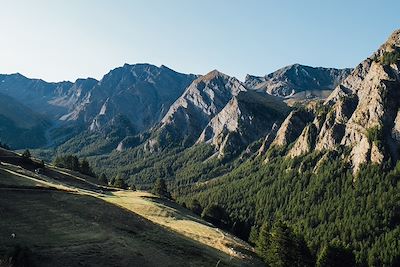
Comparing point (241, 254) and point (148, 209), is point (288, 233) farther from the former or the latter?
point (148, 209)

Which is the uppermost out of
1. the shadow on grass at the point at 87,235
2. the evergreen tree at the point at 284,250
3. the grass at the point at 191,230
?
the evergreen tree at the point at 284,250

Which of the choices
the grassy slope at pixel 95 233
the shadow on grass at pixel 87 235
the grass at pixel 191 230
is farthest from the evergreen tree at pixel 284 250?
the shadow on grass at pixel 87 235

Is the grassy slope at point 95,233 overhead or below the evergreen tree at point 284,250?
below

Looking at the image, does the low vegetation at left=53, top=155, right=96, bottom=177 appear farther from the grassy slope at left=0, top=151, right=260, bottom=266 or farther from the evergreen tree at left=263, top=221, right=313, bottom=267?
the evergreen tree at left=263, top=221, right=313, bottom=267

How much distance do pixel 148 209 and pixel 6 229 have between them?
143 feet

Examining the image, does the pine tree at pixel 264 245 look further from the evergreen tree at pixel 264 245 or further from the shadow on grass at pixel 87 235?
the shadow on grass at pixel 87 235

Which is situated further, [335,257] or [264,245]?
[264,245]

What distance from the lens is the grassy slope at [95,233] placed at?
5638 cm

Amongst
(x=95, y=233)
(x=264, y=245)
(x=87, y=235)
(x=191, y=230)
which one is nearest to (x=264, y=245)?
(x=264, y=245)

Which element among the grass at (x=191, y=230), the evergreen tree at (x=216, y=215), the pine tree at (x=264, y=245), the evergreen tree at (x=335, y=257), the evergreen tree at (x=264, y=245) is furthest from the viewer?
the evergreen tree at (x=216, y=215)

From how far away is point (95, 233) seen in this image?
66.1 m

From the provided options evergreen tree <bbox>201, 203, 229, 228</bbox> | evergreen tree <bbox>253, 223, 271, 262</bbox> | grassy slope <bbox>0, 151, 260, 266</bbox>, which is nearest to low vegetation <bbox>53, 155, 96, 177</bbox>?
evergreen tree <bbox>201, 203, 229, 228</bbox>

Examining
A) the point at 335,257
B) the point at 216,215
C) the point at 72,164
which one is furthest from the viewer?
the point at 72,164

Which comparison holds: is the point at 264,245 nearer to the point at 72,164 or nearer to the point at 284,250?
the point at 284,250
